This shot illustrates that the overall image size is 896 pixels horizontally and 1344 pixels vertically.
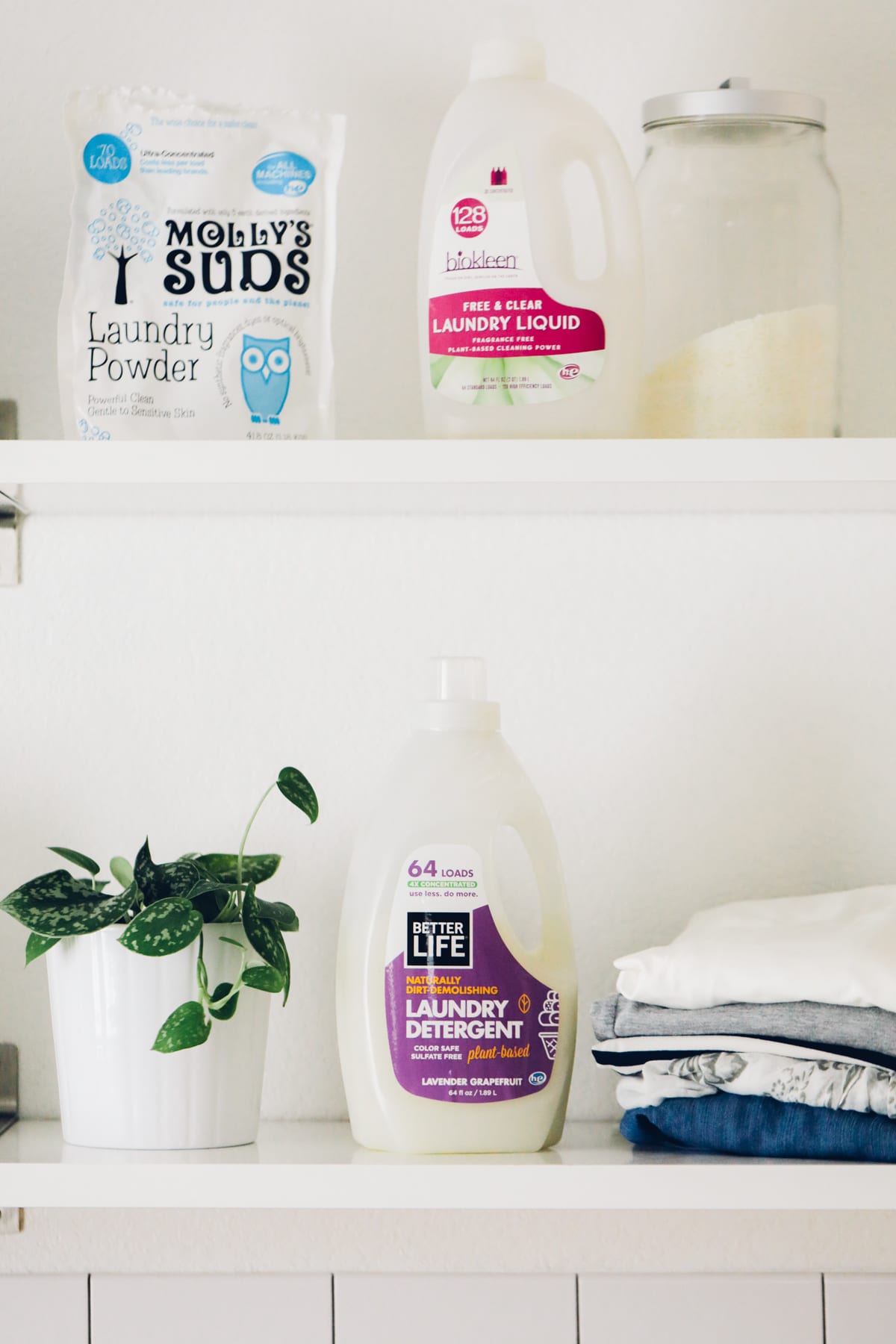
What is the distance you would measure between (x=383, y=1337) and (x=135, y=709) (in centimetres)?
40

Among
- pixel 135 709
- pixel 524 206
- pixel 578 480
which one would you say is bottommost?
pixel 135 709

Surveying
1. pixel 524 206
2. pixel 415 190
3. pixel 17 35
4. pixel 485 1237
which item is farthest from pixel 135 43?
pixel 485 1237

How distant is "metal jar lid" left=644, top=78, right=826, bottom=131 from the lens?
0.71 metres

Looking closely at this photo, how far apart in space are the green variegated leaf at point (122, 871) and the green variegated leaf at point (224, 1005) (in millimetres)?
86

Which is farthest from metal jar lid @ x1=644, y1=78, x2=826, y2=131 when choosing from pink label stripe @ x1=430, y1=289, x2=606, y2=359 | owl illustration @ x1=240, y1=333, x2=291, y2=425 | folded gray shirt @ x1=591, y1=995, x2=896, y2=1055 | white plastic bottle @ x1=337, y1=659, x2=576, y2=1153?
folded gray shirt @ x1=591, y1=995, x2=896, y2=1055

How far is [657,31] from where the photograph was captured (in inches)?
32.5

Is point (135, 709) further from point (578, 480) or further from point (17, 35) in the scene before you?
point (17, 35)

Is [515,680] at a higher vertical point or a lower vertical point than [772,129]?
lower

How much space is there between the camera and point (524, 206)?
672 millimetres

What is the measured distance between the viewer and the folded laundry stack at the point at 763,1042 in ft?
2.06

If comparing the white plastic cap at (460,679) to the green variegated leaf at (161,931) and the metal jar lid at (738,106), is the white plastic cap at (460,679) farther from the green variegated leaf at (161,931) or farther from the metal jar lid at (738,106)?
the metal jar lid at (738,106)

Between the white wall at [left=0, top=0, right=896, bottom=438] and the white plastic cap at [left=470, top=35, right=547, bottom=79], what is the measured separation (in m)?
0.12

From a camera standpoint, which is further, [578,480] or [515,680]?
[515,680]

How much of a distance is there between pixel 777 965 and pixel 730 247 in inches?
15.0
